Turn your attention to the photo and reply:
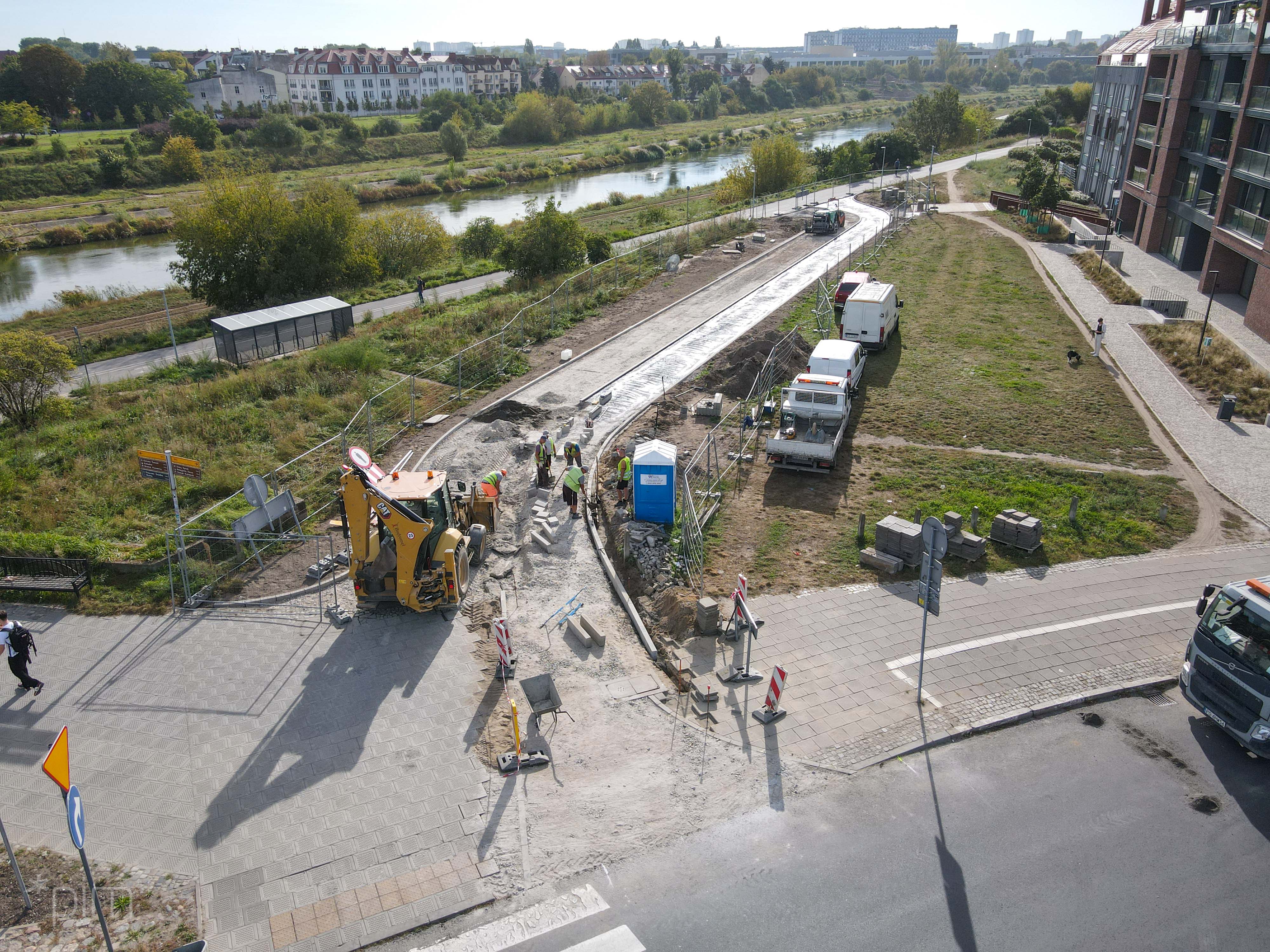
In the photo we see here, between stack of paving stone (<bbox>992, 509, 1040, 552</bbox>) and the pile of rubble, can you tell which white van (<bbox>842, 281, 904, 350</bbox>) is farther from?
the pile of rubble

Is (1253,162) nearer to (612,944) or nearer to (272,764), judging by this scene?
(612,944)

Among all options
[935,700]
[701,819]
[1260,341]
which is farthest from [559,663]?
[1260,341]

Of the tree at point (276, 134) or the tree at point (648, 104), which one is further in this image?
the tree at point (648, 104)

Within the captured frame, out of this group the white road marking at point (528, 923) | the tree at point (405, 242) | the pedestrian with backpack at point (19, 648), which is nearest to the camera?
the white road marking at point (528, 923)

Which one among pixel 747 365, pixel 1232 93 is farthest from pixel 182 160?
pixel 1232 93

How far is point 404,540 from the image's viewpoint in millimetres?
12414

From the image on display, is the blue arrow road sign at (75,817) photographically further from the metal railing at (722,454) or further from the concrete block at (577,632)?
the metal railing at (722,454)

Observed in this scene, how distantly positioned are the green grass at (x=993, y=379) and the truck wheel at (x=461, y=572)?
11.4 m

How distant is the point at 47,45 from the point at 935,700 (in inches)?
4818

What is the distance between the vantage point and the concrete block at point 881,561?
1433 cm

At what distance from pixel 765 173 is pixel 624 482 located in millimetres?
45131

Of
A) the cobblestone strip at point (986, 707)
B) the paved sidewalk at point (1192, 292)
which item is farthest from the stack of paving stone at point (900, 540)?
the paved sidewalk at point (1192, 292)

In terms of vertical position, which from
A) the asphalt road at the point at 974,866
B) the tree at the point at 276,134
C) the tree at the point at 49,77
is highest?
the tree at the point at 49,77

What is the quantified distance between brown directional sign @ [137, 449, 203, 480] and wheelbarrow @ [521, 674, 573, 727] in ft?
22.7
